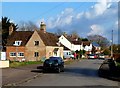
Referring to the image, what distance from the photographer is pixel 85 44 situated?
489ft

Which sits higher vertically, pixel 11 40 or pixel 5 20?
pixel 5 20

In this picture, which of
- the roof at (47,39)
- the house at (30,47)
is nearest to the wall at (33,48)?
the house at (30,47)

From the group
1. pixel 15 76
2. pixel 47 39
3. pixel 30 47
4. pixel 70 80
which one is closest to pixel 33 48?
Result: pixel 30 47

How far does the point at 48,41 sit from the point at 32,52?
4701 millimetres

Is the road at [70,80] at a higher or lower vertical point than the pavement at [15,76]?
lower

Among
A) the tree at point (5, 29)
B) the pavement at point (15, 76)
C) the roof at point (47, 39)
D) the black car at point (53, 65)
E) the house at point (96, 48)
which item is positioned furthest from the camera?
the house at point (96, 48)

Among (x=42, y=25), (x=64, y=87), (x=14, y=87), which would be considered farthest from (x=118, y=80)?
(x=42, y=25)

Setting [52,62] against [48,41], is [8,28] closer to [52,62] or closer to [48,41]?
[48,41]

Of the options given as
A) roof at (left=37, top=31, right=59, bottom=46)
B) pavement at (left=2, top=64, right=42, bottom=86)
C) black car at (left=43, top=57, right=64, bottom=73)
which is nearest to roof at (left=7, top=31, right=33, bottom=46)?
roof at (left=37, top=31, right=59, bottom=46)

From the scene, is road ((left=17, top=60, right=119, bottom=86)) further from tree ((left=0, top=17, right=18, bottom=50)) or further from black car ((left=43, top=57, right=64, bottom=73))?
tree ((left=0, top=17, right=18, bottom=50))

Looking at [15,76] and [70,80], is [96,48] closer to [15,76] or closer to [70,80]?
[15,76]

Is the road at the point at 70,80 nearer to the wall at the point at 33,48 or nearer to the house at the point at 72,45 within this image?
the wall at the point at 33,48

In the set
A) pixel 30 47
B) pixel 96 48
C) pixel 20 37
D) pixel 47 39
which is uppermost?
pixel 96 48

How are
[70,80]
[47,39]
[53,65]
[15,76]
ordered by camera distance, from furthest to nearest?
[47,39] < [53,65] < [15,76] < [70,80]
